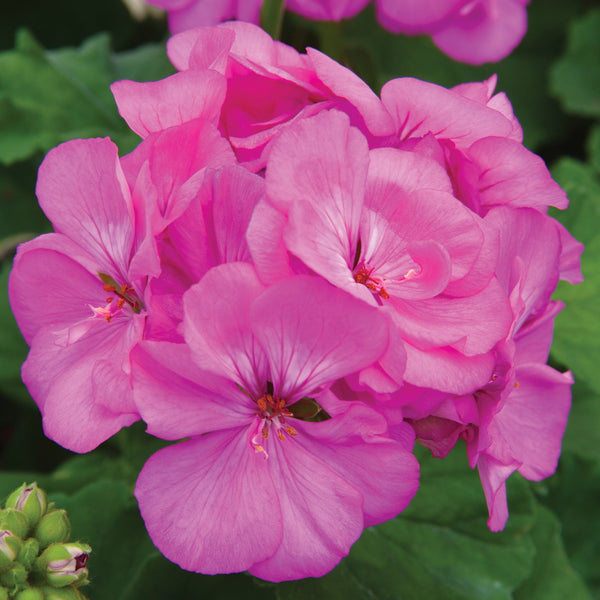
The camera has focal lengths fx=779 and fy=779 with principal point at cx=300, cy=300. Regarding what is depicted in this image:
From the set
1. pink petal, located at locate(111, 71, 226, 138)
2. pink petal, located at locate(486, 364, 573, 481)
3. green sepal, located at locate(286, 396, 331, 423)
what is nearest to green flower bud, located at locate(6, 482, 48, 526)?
green sepal, located at locate(286, 396, 331, 423)

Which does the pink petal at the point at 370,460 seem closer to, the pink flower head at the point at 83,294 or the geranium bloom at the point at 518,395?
the geranium bloom at the point at 518,395

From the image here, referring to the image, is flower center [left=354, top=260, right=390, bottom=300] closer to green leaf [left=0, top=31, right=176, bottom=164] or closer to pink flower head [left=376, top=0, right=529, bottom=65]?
pink flower head [left=376, top=0, right=529, bottom=65]

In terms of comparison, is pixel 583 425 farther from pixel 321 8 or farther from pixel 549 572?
pixel 321 8

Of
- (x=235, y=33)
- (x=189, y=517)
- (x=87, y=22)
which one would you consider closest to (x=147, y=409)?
(x=189, y=517)

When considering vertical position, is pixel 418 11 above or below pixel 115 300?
above

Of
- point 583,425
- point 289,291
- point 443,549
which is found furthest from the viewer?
point 583,425

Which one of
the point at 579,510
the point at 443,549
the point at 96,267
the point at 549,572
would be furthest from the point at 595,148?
the point at 96,267
